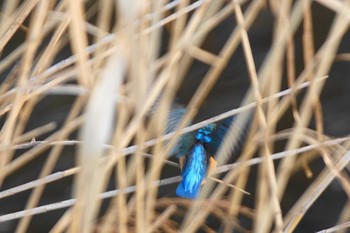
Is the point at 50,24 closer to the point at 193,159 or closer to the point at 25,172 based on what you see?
the point at 193,159

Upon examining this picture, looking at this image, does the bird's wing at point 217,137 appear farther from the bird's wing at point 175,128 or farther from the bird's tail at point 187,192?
the bird's tail at point 187,192

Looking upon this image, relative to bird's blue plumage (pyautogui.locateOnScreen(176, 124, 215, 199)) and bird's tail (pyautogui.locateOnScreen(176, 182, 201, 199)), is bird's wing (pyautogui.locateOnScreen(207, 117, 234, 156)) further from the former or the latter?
bird's tail (pyautogui.locateOnScreen(176, 182, 201, 199))

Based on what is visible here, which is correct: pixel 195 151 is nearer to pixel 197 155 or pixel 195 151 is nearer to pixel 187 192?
pixel 197 155

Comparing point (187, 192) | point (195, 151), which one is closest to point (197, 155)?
point (195, 151)

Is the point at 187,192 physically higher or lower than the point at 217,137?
lower

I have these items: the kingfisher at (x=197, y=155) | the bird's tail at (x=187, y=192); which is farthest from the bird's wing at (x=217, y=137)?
the bird's tail at (x=187, y=192)

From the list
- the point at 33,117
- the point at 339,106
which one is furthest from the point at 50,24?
the point at 339,106

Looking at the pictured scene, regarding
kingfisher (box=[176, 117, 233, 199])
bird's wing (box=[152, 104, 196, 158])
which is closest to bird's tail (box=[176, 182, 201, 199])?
kingfisher (box=[176, 117, 233, 199])

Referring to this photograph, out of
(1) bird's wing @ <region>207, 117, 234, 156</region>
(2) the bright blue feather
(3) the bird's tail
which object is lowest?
(3) the bird's tail

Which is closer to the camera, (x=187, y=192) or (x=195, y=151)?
(x=187, y=192)

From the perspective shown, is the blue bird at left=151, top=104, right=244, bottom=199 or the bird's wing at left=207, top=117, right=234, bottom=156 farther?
the bird's wing at left=207, top=117, right=234, bottom=156

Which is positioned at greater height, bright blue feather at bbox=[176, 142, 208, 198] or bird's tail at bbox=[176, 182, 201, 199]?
bright blue feather at bbox=[176, 142, 208, 198]
